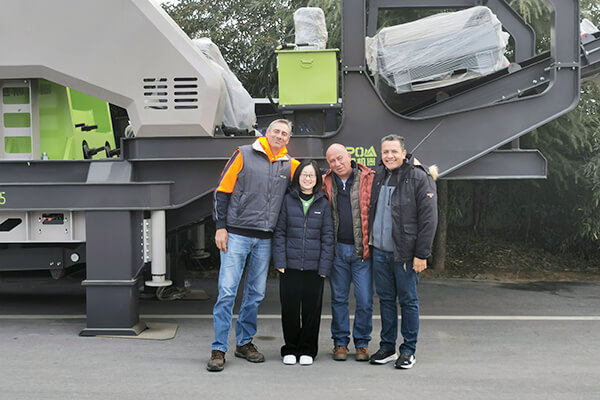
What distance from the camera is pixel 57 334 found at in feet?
17.2

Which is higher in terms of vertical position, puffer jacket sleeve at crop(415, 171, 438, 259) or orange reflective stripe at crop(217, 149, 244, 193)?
orange reflective stripe at crop(217, 149, 244, 193)

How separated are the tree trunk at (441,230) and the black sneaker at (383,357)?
16.1 ft

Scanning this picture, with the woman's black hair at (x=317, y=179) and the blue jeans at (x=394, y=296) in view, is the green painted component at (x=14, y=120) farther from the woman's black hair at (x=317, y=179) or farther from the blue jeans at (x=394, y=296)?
the blue jeans at (x=394, y=296)

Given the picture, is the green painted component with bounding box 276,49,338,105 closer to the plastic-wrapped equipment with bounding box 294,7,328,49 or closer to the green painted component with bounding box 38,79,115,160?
the plastic-wrapped equipment with bounding box 294,7,328,49

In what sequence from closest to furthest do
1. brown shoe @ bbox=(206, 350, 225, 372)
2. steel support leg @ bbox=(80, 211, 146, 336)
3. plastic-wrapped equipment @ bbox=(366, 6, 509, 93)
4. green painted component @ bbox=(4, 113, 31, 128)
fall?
brown shoe @ bbox=(206, 350, 225, 372) → steel support leg @ bbox=(80, 211, 146, 336) → plastic-wrapped equipment @ bbox=(366, 6, 509, 93) → green painted component @ bbox=(4, 113, 31, 128)

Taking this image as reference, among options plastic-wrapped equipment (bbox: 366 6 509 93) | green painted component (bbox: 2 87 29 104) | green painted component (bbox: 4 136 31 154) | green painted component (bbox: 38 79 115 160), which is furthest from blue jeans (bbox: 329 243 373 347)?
green painted component (bbox: 2 87 29 104)

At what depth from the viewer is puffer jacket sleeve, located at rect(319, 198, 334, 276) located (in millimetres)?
4387

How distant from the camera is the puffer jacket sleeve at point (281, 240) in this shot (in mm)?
4398

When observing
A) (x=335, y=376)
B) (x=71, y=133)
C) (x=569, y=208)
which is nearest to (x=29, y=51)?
(x=71, y=133)

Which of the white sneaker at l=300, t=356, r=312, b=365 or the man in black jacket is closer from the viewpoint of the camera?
the man in black jacket

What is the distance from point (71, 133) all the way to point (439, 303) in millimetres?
4000

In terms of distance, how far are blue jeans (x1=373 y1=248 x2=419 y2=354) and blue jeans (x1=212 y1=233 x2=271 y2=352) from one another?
2.60 ft

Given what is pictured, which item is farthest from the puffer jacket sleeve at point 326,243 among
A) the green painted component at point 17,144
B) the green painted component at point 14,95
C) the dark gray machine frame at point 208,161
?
the green painted component at point 14,95

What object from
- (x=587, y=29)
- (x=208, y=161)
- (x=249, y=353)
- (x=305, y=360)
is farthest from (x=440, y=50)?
(x=249, y=353)
